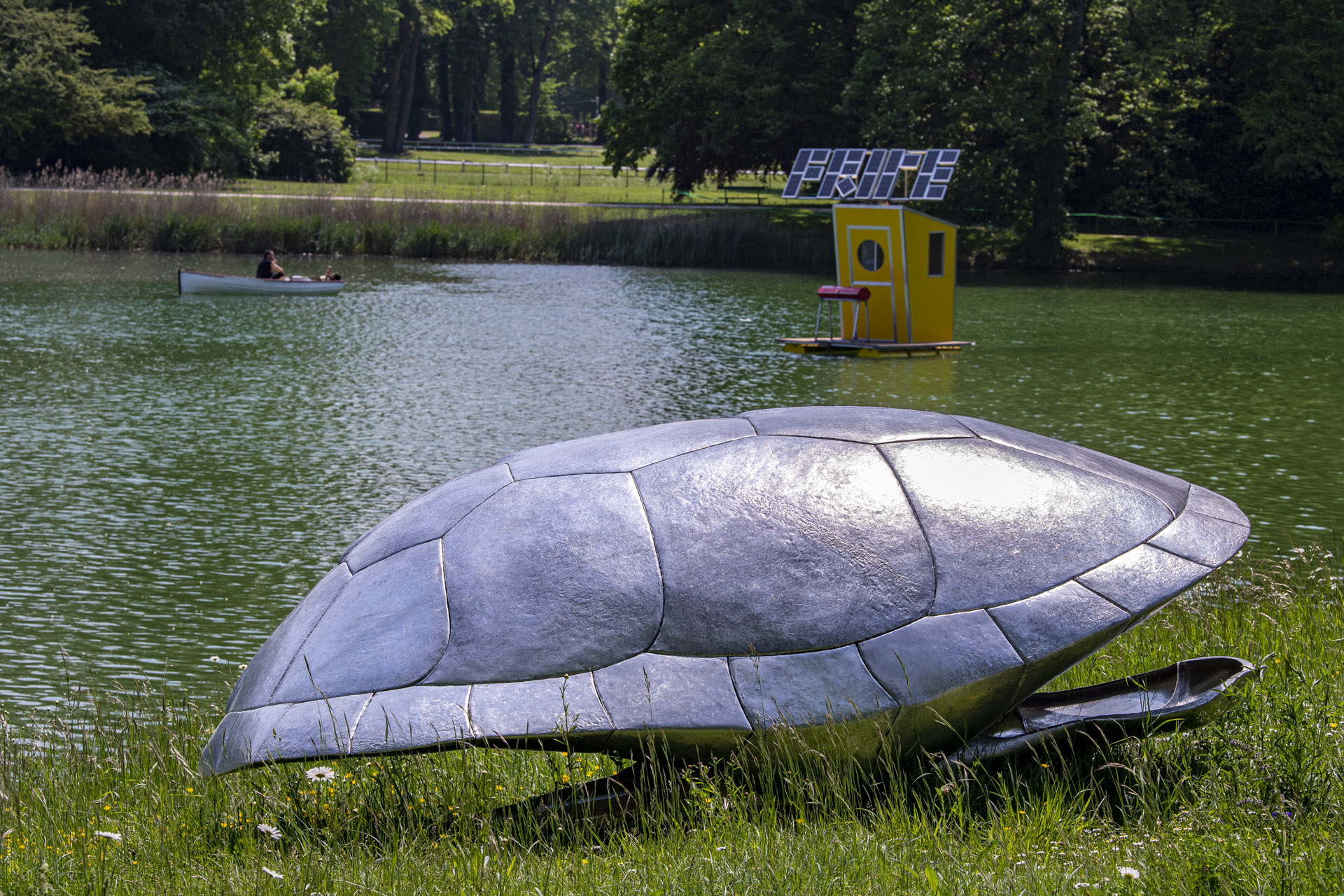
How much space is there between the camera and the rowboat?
25672 millimetres

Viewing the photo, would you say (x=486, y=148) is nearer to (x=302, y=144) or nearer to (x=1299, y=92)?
(x=302, y=144)

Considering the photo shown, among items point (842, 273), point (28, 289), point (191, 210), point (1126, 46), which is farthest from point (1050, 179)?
point (28, 289)

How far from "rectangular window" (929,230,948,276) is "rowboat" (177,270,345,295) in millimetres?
12344

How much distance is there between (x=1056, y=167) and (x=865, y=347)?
59.7 feet

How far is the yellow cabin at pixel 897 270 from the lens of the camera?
2234cm

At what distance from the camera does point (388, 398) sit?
1652 centimetres

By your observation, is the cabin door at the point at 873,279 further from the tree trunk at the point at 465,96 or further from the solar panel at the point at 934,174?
the tree trunk at the point at 465,96

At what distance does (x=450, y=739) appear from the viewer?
322 cm

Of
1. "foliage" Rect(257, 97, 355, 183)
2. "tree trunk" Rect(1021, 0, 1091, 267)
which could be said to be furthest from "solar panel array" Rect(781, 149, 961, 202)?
"foliage" Rect(257, 97, 355, 183)

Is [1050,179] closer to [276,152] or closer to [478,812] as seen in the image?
[276,152]

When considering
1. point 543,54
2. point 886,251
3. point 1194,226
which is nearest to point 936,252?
point 886,251

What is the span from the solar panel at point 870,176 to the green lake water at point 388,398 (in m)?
3.15

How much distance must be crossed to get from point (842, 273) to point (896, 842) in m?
20.5

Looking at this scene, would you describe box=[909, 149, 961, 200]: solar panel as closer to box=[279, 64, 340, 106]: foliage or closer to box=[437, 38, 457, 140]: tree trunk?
box=[279, 64, 340, 106]: foliage
